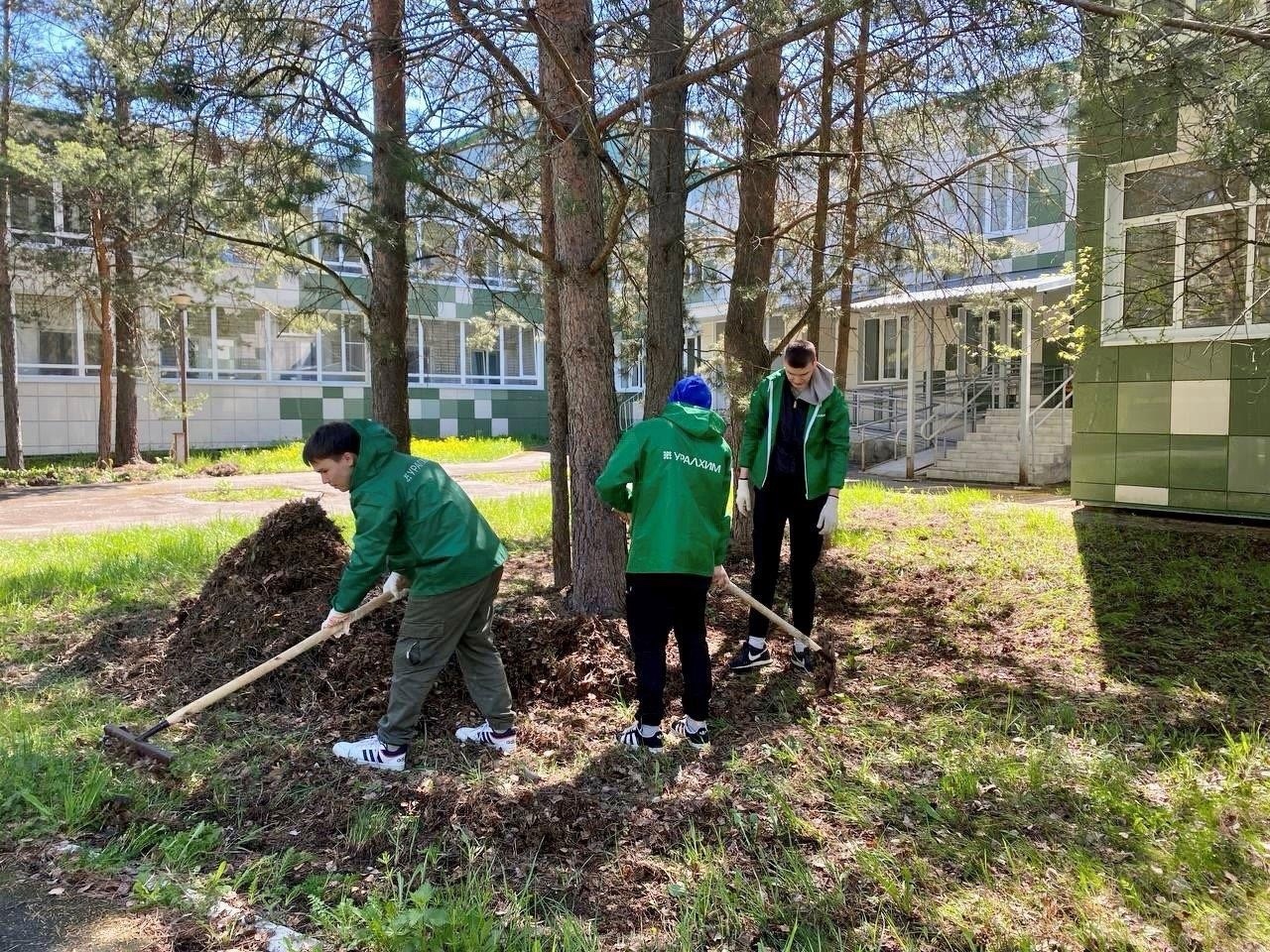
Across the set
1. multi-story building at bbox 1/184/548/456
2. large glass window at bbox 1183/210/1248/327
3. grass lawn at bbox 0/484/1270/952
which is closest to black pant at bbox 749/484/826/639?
grass lawn at bbox 0/484/1270/952

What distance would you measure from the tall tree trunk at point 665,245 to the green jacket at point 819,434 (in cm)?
82

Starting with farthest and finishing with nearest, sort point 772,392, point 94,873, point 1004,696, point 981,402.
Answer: point 981,402
point 772,392
point 1004,696
point 94,873

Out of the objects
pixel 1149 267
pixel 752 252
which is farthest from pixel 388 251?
pixel 1149 267

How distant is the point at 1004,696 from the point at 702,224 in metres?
5.49

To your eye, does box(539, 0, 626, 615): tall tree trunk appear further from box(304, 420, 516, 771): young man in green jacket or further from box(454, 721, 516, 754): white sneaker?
box(454, 721, 516, 754): white sneaker

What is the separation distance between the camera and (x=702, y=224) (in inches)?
333

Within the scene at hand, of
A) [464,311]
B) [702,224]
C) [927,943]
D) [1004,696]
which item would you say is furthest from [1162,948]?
[464,311]

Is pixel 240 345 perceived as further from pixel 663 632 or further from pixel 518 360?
pixel 663 632

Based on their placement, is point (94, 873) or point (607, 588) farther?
point (607, 588)

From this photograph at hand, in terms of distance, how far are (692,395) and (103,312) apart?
592 inches

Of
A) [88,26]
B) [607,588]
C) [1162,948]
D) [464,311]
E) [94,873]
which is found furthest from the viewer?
[464,311]

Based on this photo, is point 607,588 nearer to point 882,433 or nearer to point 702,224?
point 702,224

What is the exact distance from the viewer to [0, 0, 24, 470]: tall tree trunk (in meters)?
13.8

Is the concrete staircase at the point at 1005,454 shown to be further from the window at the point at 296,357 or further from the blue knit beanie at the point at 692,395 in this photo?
the window at the point at 296,357
